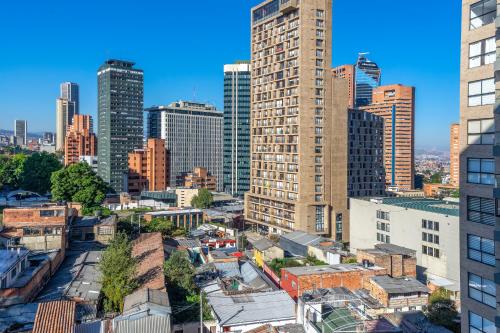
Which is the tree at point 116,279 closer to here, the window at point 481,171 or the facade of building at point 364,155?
the window at point 481,171

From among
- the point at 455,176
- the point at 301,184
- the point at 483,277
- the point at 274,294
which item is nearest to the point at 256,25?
the point at 301,184

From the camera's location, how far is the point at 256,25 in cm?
6488

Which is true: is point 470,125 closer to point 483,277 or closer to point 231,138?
point 483,277

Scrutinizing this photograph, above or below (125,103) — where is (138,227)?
below

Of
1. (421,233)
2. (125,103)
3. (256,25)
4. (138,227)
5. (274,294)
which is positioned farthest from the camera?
(125,103)

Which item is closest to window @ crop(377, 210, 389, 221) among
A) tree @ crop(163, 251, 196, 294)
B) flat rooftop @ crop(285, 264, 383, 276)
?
flat rooftop @ crop(285, 264, 383, 276)

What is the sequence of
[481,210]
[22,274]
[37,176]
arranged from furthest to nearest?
[37,176], [22,274], [481,210]

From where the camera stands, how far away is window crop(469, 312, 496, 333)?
1605 cm

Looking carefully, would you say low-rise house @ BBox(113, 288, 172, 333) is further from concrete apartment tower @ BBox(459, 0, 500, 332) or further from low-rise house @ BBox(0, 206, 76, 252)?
low-rise house @ BBox(0, 206, 76, 252)

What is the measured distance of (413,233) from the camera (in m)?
42.2

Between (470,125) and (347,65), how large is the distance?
6452 inches

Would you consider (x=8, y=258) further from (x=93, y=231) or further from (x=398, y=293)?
(x=398, y=293)

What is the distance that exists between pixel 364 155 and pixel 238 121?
1714 inches

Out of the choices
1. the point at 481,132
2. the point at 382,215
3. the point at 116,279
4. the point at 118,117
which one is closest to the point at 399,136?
the point at 118,117
